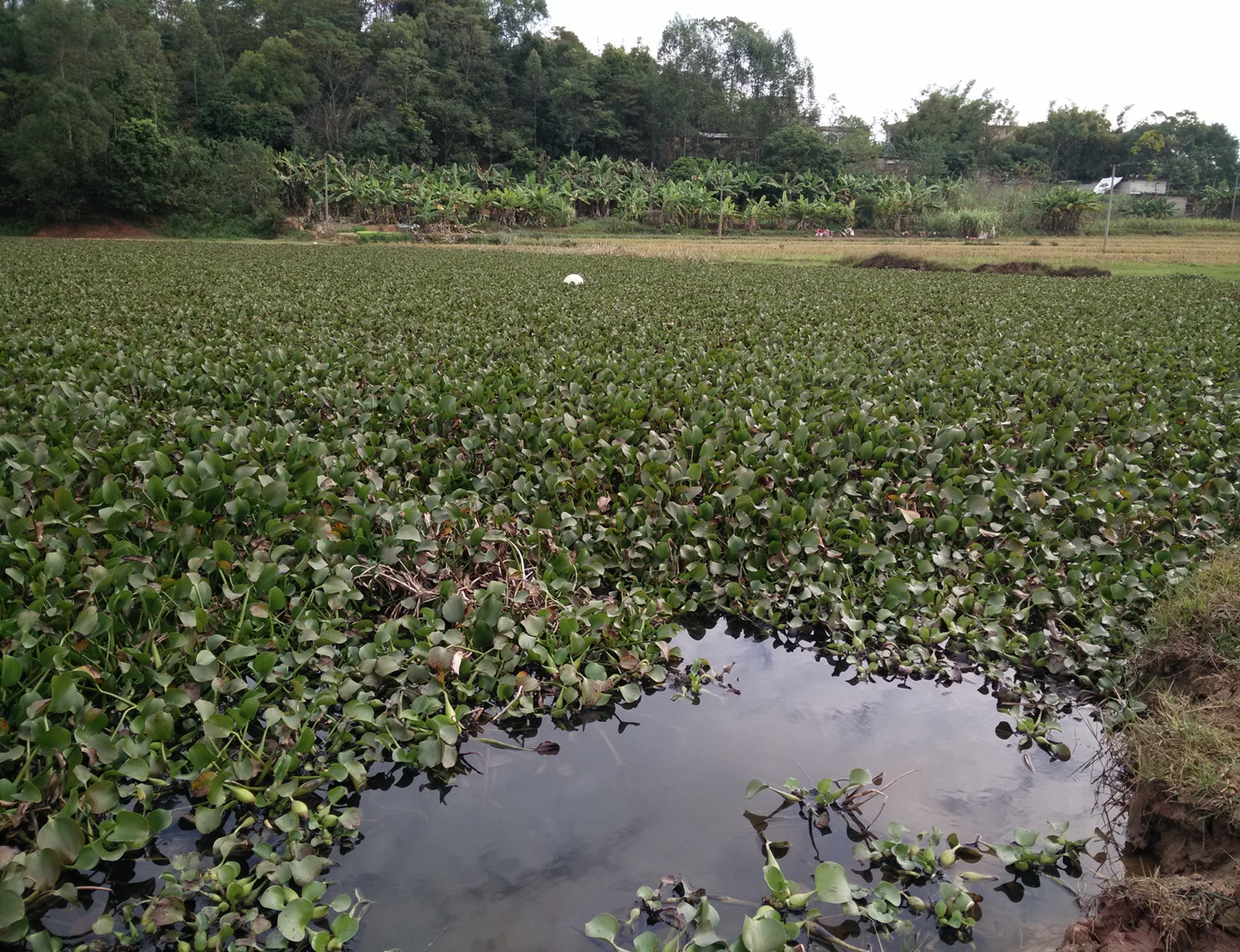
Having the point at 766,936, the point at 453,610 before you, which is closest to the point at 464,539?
the point at 453,610

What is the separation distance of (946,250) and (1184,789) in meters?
29.3

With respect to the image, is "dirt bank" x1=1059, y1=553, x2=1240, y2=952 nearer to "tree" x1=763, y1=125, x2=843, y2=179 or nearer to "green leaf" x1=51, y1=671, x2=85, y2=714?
"green leaf" x1=51, y1=671, x2=85, y2=714

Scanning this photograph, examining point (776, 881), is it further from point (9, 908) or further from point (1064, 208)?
point (1064, 208)

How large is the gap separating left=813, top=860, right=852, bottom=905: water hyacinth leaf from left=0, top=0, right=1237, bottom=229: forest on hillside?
1503 inches

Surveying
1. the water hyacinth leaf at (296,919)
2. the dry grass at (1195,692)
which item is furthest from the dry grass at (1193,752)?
the water hyacinth leaf at (296,919)

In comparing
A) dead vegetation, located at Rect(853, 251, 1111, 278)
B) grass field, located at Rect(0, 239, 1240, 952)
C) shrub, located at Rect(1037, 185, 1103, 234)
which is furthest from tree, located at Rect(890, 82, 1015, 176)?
grass field, located at Rect(0, 239, 1240, 952)

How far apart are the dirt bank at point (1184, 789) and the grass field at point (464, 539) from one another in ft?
0.89

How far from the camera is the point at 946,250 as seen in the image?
28.7 metres

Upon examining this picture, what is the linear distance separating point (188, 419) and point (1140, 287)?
53.0ft

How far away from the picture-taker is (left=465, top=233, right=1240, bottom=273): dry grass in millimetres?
24172

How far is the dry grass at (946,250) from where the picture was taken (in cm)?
2417

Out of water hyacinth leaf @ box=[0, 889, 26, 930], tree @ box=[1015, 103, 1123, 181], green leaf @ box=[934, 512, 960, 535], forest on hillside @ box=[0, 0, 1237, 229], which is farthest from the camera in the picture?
tree @ box=[1015, 103, 1123, 181]

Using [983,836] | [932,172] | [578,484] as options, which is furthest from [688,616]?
[932,172]

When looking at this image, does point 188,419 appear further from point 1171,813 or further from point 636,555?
point 1171,813
